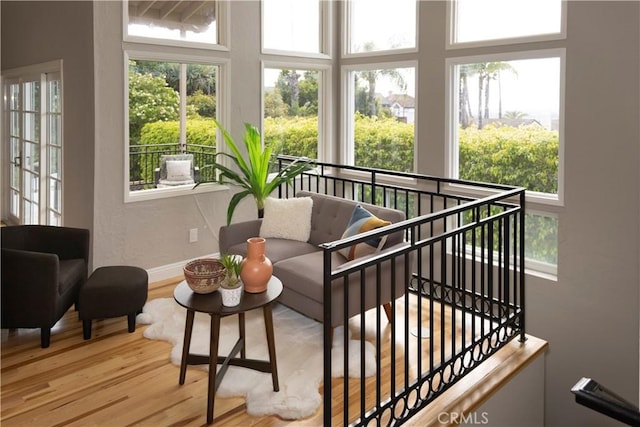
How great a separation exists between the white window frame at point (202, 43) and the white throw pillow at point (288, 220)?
1.78m

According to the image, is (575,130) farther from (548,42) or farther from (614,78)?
(548,42)

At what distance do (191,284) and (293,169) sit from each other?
7.89 ft

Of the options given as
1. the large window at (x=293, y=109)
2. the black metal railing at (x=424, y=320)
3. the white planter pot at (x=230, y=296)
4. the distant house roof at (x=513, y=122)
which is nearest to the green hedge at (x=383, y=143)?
the large window at (x=293, y=109)

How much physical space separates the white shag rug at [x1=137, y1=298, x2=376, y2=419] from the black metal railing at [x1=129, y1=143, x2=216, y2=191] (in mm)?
1199

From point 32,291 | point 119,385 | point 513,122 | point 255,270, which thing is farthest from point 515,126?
point 32,291

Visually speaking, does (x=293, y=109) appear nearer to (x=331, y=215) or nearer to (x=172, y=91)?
(x=172, y=91)

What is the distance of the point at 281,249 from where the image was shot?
414cm

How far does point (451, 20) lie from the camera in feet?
17.1

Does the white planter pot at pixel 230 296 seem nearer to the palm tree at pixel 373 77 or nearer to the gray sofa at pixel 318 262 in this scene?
the gray sofa at pixel 318 262

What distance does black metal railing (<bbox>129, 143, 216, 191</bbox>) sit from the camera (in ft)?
16.0

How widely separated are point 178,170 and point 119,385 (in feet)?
8.45

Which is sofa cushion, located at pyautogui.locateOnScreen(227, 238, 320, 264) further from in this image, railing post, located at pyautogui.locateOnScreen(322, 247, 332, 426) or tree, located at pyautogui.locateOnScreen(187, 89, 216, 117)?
railing post, located at pyautogui.locateOnScreen(322, 247, 332, 426)

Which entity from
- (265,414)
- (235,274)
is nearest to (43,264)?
(235,274)

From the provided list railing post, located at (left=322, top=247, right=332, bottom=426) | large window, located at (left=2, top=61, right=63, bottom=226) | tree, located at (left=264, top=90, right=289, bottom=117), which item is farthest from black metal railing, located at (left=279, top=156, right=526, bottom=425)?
large window, located at (left=2, top=61, right=63, bottom=226)
